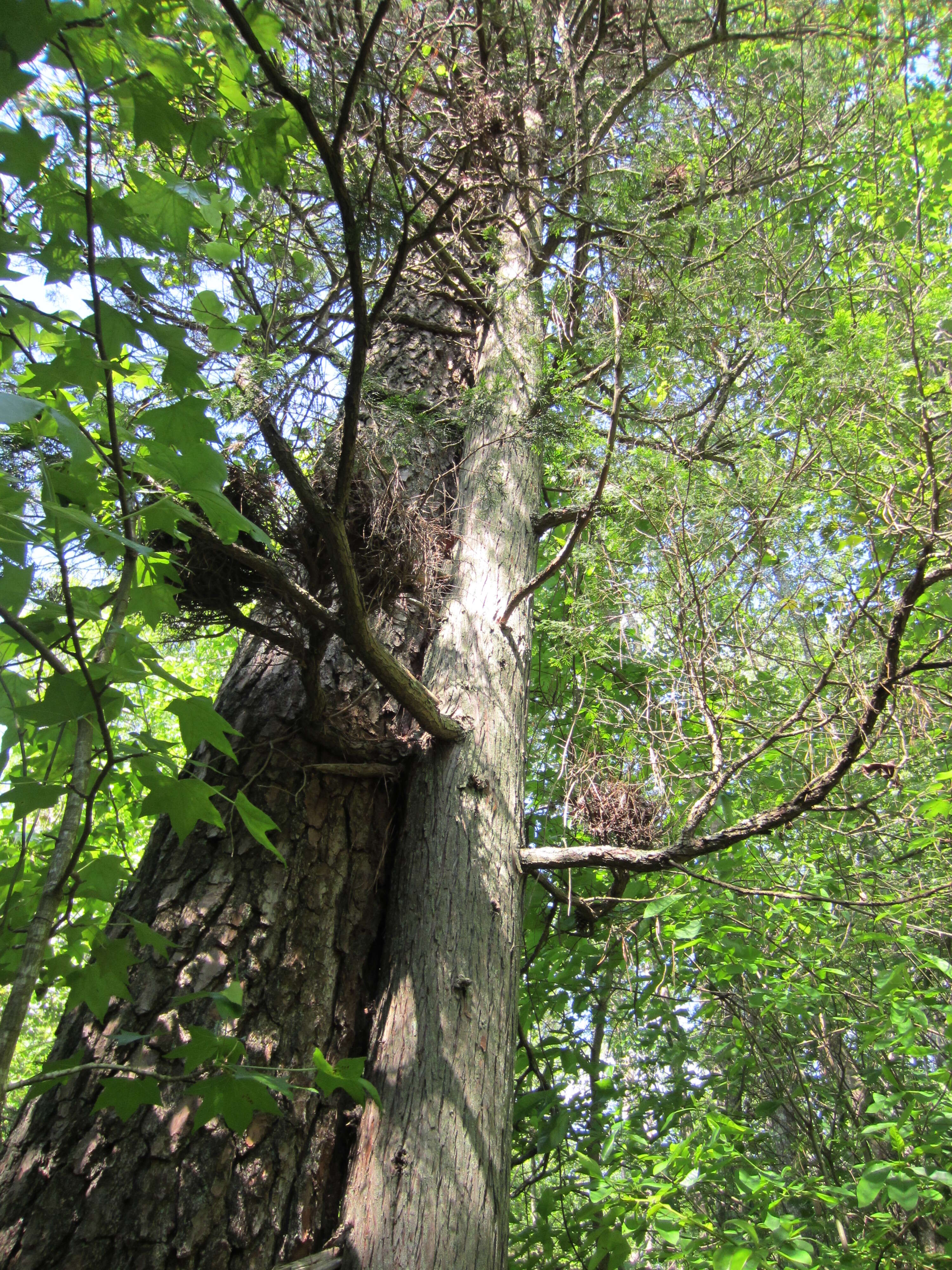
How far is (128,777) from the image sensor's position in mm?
2680

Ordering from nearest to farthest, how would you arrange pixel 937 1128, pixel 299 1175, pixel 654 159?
pixel 299 1175 < pixel 937 1128 < pixel 654 159

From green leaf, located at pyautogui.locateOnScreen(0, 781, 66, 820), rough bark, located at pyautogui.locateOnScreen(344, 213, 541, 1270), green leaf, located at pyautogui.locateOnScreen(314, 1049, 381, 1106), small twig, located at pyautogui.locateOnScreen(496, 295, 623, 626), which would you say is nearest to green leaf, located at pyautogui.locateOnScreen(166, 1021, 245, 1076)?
green leaf, located at pyautogui.locateOnScreen(314, 1049, 381, 1106)

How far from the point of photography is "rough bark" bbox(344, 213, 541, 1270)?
1662 mm

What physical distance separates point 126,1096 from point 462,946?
934mm

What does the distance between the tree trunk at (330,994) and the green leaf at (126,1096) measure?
0.57ft

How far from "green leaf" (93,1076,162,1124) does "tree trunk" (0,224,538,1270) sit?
0.18 m

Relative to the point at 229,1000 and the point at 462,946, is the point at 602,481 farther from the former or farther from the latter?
the point at 229,1000

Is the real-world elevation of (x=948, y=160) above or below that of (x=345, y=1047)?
above

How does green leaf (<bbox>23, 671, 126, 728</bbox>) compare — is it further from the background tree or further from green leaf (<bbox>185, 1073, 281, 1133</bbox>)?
green leaf (<bbox>185, 1073, 281, 1133</bbox>)

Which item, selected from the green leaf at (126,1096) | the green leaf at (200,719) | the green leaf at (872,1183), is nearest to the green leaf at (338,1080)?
the green leaf at (126,1096)

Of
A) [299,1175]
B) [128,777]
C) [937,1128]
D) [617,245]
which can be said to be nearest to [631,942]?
[937,1128]

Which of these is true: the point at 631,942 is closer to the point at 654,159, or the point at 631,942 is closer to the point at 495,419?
the point at 495,419

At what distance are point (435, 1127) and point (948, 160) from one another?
497 centimetres

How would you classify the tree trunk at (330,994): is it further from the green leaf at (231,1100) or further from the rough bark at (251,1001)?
the green leaf at (231,1100)
